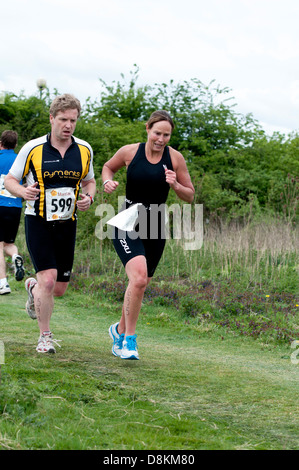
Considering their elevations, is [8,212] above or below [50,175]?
below

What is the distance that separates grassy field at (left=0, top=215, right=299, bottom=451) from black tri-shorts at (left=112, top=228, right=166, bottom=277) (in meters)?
1.00

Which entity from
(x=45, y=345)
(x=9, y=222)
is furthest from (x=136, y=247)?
(x=9, y=222)

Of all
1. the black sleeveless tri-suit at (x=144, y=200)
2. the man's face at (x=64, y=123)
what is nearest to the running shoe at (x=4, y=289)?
the black sleeveless tri-suit at (x=144, y=200)

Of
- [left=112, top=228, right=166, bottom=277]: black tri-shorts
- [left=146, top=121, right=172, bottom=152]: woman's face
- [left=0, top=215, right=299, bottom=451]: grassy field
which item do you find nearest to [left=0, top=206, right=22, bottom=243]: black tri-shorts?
[left=0, top=215, right=299, bottom=451]: grassy field

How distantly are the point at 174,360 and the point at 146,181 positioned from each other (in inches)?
74.9

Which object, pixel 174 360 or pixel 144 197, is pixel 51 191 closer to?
pixel 144 197

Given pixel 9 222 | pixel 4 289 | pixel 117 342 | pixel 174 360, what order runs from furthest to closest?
pixel 4 289, pixel 9 222, pixel 174 360, pixel 117 342

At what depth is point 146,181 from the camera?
6.49 metres

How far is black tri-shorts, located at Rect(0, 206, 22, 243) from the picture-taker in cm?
1080

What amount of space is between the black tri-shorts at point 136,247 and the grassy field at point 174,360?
1004mm

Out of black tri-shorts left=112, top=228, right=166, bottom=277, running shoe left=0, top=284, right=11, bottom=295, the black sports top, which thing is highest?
the black sports top

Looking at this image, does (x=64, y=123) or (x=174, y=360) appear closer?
(x=64, y=123)

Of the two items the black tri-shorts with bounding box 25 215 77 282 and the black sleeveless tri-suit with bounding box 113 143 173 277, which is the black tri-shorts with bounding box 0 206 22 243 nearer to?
the black tri-shorts with bounding box 25 215 77 282

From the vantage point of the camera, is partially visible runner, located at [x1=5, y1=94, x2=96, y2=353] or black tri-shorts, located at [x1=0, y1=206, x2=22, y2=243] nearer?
partially visible runner, located at [x1=5, y1=94, x2=96, y2=353]
